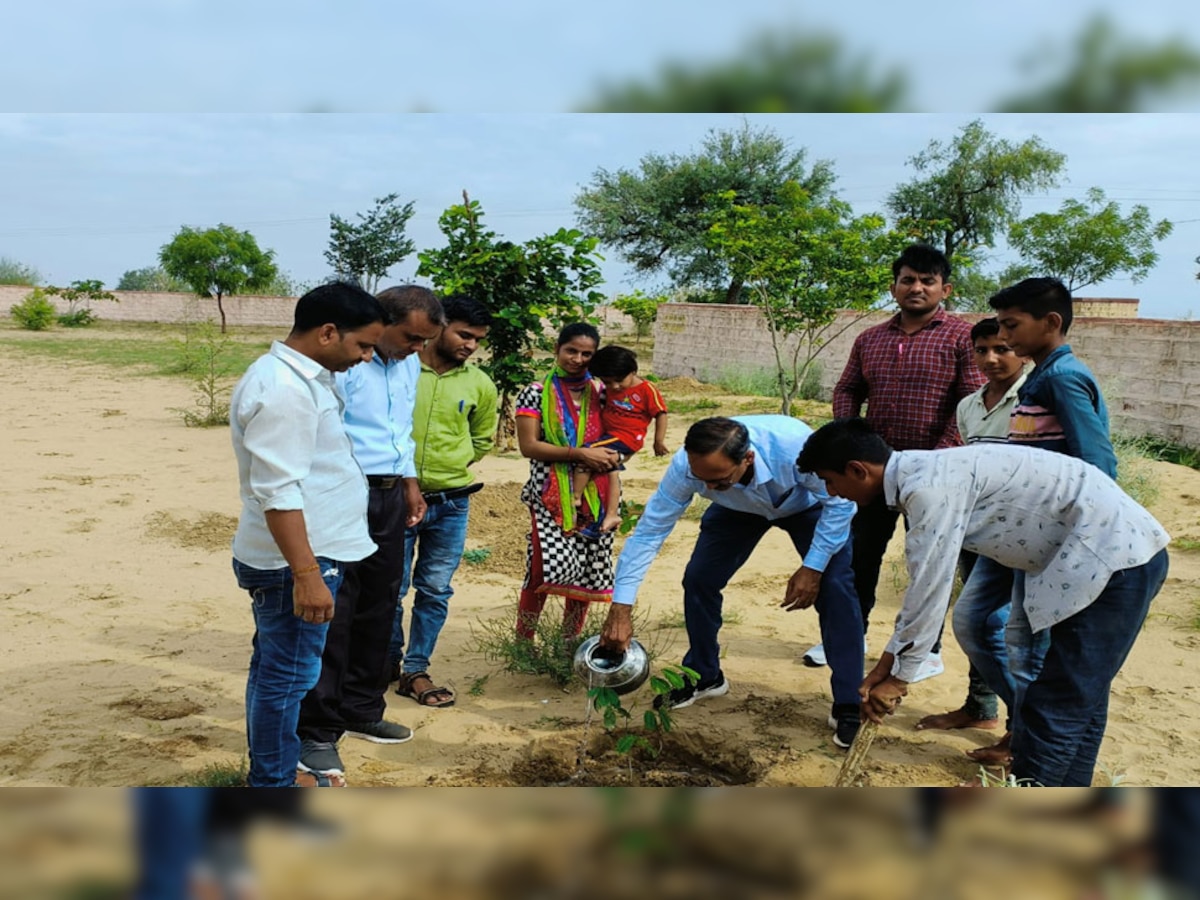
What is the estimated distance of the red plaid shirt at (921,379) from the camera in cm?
416

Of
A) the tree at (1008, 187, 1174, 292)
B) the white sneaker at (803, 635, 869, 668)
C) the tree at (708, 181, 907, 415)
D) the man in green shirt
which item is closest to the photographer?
the man in green shirt

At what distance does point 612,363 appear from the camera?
4195mm

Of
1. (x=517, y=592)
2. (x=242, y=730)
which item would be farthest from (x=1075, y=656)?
(x=517, y=592)

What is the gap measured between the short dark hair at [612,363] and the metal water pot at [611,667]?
1.13 m

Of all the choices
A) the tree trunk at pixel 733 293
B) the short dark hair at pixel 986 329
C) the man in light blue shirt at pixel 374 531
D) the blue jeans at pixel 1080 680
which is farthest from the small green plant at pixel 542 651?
the tree trunk at pixel 733 293

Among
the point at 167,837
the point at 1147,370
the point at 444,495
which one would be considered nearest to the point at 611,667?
the point at 444,495

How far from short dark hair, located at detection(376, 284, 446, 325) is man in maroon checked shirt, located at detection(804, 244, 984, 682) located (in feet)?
6.38

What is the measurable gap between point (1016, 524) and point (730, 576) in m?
1.35

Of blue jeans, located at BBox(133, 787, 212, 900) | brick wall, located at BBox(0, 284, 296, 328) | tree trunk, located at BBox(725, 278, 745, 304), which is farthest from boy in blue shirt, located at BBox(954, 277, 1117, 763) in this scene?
brick wall, located at BBox(0, 284, 296, 328)

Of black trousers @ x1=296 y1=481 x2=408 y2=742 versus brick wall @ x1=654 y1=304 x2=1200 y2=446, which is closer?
black trousers @ x1=296 y1=481 x2=408 y2=742

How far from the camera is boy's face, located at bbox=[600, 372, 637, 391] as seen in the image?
4238 millimetres

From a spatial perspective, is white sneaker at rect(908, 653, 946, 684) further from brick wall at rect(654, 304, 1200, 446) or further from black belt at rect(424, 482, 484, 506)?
brick wall at rect(654, 304, 1200, 446)

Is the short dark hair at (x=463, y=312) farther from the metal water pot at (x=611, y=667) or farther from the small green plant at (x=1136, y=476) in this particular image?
the small green plant at (x=1136, y=476)

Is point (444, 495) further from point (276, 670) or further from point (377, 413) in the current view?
point (276, 670)
